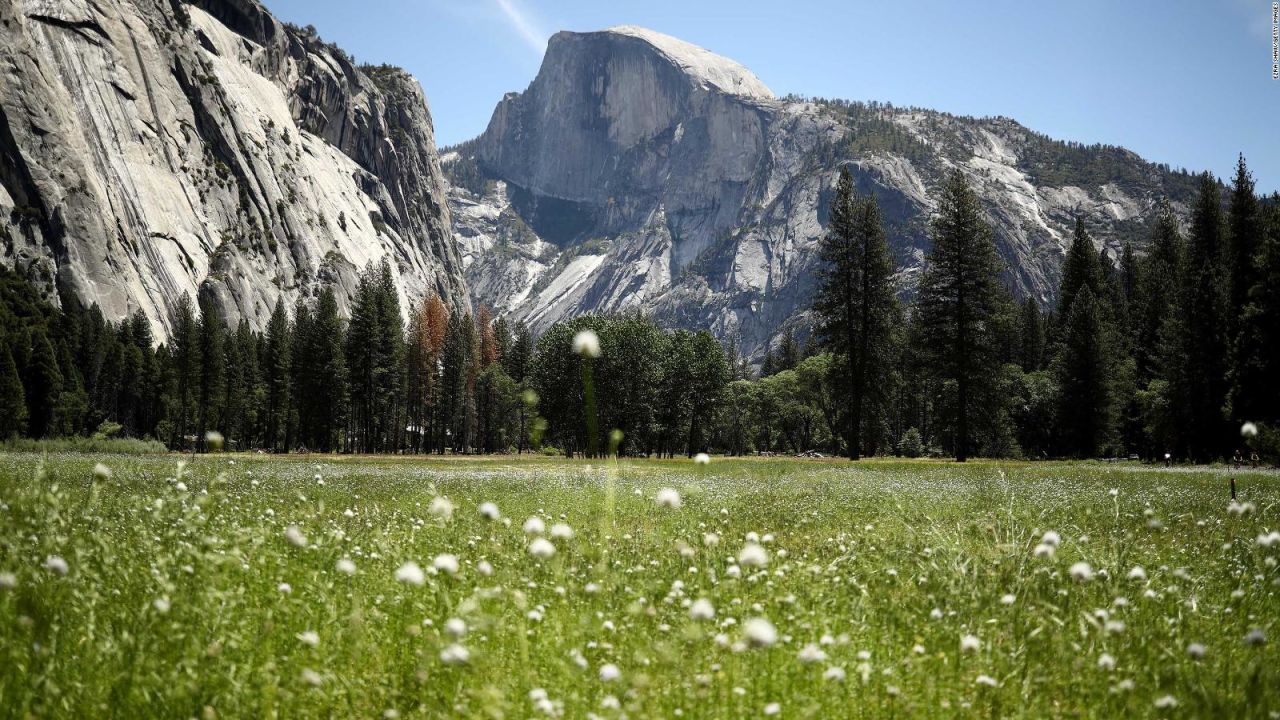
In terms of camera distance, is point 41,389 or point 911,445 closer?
point 41,389

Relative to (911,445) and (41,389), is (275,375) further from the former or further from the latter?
(911,445)

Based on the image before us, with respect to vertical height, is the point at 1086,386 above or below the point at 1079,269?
below

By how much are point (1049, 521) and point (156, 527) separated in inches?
445

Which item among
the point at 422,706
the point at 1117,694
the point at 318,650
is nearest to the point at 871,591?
the point at 1117,694

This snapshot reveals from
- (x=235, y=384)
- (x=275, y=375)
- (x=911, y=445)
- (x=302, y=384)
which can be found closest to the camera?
(x=911, y=445)

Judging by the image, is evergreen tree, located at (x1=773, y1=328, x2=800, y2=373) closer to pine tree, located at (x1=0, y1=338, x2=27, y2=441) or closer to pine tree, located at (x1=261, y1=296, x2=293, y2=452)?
pine tree, located at (x1=261, y1=296, x2=293, y2=452)

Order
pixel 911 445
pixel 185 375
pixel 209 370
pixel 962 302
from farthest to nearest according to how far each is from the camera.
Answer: pixel 209 370, pixel 911 445, pixel 185 375, pixel 962 302

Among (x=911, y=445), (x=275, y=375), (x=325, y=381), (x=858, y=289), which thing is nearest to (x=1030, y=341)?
(x=911, y=445)

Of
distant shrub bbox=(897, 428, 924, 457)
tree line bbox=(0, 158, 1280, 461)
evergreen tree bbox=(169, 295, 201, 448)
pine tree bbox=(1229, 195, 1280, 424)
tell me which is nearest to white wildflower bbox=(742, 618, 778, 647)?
tree line bbox=(0, 158, 1280, 461)

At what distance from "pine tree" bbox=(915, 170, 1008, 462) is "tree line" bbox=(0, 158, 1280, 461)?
0.13 meters

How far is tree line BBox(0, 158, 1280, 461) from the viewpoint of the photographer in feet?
141

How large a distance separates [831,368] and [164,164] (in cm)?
11480

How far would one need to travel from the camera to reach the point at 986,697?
14.5 ft

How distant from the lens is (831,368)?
4959 centimetres
